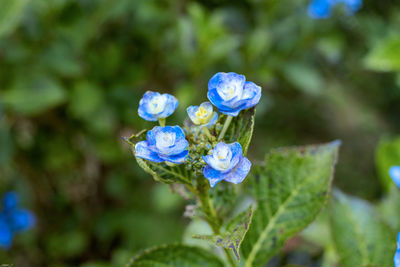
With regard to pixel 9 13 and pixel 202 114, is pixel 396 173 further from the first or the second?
pixel 9 13

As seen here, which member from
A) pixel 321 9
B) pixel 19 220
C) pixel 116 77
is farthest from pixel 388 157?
pixel 19 220

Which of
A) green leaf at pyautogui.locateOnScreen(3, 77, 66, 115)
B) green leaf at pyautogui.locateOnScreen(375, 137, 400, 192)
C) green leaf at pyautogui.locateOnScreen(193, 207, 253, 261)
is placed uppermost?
green leaf at pyautogui.locateOnScreen(3, 77, 66, 115)

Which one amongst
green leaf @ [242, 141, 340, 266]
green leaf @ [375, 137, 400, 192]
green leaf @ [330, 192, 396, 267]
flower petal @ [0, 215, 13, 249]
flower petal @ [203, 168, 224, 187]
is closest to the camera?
flower petal @ [203, 168, 224, 187]

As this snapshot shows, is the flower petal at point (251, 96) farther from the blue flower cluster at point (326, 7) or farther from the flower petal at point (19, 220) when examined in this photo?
the flower petal at point (19, 220)

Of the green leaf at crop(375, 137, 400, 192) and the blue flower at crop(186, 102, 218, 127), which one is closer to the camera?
the blue flower at crop(186, 102, 218, 127)

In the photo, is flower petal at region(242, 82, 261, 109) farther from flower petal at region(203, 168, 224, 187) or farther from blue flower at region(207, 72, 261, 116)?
flower petal at region(203, 168, 224, 187)

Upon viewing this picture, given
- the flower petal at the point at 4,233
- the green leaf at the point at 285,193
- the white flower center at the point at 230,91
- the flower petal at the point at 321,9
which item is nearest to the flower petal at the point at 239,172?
the white flower center at the point at 230,91

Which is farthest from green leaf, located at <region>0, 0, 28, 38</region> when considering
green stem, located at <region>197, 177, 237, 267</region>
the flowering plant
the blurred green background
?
green stem, located at <region>197, 177, 237, 267</region>
